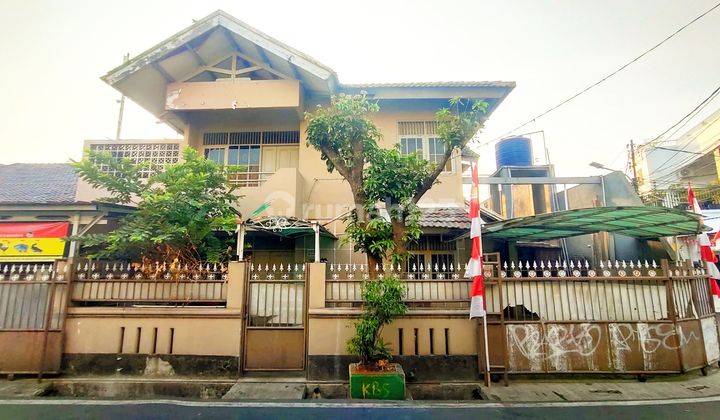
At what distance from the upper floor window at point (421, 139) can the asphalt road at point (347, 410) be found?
6.79 m

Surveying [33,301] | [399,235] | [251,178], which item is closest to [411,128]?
[251,178]

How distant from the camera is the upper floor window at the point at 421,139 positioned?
10.4 metres

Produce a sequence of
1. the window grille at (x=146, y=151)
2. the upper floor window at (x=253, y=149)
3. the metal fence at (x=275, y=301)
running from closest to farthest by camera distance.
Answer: the metal fence at (x=275, y=301) → the window grille at (x=146, y=151) → the upper floor window at (x=253, y=149)

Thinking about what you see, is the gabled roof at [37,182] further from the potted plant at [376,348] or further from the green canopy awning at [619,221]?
the green canopy awning at [619,221]

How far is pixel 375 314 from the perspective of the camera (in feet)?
18.1

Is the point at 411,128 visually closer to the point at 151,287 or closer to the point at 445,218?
the point at 445,218

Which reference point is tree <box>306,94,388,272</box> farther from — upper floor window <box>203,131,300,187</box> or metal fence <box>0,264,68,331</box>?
metal fence <box>0,264,68,331</box>

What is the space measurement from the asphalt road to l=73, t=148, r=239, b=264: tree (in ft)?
8.72

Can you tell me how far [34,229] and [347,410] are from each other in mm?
8825

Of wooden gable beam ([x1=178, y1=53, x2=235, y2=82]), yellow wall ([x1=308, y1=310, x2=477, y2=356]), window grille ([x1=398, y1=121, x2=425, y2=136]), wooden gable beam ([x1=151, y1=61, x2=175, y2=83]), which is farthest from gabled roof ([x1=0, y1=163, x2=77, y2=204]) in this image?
window grille ([x1=398, y1=121, x2=425, y2=136])

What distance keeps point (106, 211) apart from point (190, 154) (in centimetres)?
229

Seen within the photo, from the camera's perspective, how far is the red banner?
845 cm

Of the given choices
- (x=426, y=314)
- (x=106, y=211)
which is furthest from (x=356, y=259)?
(x=106, y=211)

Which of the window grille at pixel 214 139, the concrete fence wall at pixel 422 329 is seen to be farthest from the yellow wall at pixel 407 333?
the window grille at pixel 214 139
